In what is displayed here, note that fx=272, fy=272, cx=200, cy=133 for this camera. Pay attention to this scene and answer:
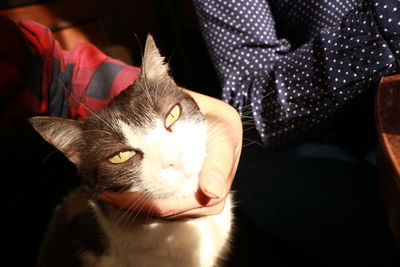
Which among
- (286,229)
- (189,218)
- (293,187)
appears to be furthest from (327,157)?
(189,218)

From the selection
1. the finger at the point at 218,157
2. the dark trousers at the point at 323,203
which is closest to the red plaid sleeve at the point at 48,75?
the finger at the point at 218,157

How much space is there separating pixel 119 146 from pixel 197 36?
173cm

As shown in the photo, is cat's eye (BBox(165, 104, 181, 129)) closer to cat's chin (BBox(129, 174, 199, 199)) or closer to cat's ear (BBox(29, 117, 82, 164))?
cat's chin (BBox(129, 174, 199, 199))

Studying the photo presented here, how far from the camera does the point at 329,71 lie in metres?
0.85

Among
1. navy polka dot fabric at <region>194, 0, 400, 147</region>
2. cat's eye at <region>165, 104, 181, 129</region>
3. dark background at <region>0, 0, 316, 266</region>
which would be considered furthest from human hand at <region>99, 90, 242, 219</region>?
dark background at <region>0, 0, 316, 266</region>

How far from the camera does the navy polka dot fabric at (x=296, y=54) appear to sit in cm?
79

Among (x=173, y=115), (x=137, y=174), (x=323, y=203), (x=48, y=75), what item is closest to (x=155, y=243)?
(x=137, y=174)

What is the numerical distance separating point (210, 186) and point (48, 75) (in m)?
0.79

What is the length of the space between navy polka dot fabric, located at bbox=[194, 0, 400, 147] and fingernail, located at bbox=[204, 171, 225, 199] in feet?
1.37

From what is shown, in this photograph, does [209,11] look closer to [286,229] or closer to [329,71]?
[329,71]

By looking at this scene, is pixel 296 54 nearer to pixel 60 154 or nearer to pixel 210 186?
pixel 210 186

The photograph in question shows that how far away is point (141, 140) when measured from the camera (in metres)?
0.69

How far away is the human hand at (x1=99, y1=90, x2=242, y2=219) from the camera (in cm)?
68

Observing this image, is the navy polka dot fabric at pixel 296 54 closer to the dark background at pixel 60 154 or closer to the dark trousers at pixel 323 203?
the dark trousers at pixel 323 203
